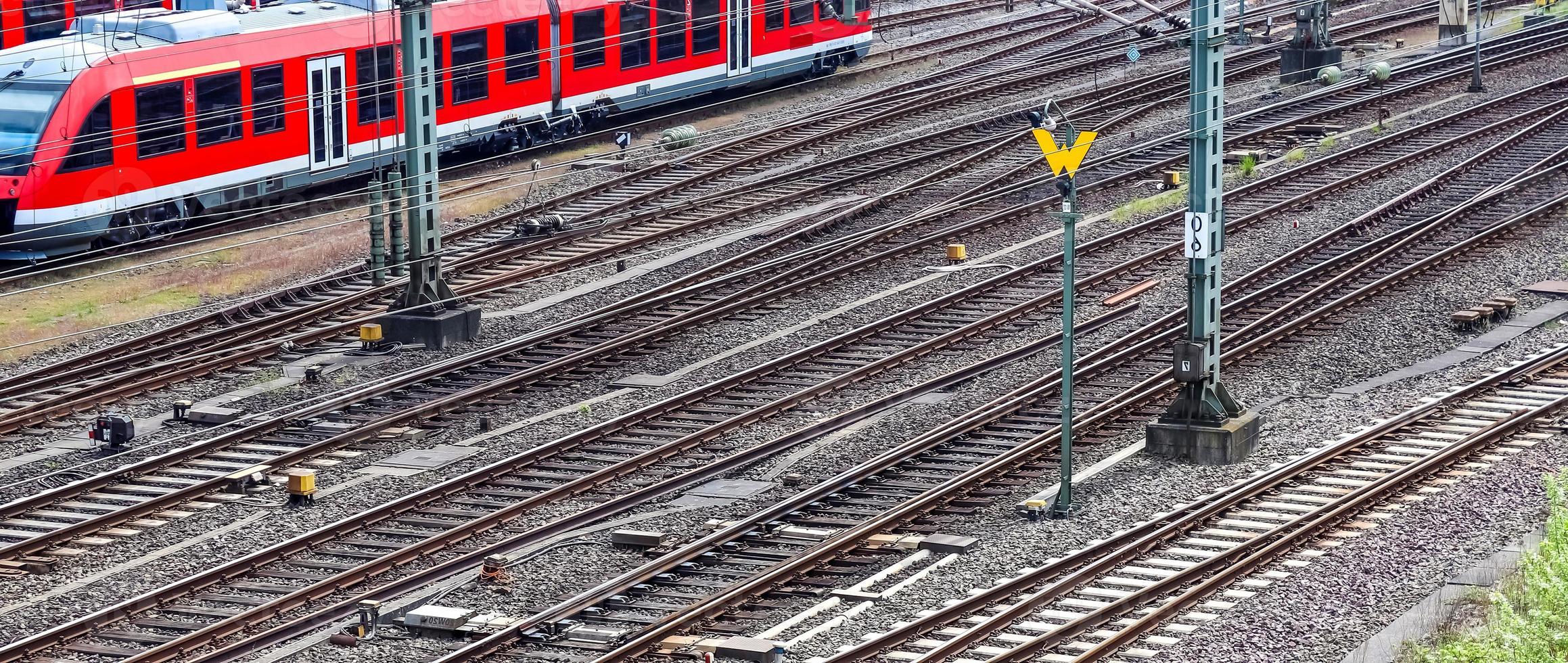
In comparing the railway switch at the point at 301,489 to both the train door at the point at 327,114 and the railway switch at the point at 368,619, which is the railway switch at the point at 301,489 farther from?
the train door at the point at 327,114

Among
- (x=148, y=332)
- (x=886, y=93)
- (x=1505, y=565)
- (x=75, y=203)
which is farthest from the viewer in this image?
(x=886, y=93)

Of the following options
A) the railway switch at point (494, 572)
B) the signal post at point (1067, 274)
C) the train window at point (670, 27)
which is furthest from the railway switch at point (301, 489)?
the train window at point (670, 27)

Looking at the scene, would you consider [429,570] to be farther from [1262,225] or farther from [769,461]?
[1262,225]

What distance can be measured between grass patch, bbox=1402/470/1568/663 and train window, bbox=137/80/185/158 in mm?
20511

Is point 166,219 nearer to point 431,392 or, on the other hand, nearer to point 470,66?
point 470,66

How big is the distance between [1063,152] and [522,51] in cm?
1797

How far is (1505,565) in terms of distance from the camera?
19.0m

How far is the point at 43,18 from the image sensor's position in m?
41.2

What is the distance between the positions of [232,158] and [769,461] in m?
12.8

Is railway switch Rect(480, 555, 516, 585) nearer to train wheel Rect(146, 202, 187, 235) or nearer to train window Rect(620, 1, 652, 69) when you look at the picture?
train wheel Rect(146, 202, 187, 235)

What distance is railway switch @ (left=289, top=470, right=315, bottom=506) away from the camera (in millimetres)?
21359

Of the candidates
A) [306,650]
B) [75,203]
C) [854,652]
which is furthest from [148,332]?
Result: [854,652]

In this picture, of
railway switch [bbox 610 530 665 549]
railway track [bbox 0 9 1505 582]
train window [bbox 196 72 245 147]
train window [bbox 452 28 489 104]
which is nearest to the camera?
railway switch [bbox 610 530 665 549]

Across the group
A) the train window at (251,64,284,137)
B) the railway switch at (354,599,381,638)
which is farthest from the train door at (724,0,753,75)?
the railway switch at (354,599,381,638)
